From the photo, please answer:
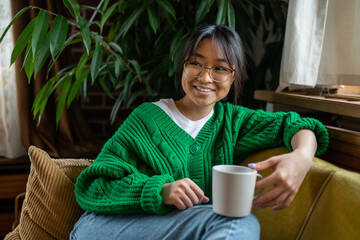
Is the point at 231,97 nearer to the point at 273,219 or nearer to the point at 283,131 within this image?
the point at 283,131

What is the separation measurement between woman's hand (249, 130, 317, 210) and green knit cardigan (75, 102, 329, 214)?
5.9 inches

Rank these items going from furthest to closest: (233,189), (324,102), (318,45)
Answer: (318,45), (324,102), (233,189)

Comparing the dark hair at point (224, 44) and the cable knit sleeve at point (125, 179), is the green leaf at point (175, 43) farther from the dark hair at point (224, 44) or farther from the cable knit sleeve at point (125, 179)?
the cable knit sleeve at point (125, 179)

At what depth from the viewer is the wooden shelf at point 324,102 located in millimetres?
997

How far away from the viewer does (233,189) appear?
67cm

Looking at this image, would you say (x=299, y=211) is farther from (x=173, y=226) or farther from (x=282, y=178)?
(x=173, y=226)

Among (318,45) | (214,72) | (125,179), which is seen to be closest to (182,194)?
(125,179)

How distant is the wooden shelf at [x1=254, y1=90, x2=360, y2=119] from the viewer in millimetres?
997

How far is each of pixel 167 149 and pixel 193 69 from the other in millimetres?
250

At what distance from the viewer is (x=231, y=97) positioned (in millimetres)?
1284

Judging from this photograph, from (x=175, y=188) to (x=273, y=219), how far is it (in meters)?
0.30

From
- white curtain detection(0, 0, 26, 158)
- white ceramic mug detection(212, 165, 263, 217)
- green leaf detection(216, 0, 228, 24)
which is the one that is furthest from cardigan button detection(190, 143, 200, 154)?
white curtain detection(0, 0, 26, 158)

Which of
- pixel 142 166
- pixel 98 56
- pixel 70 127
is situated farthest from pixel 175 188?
pixel 70 127

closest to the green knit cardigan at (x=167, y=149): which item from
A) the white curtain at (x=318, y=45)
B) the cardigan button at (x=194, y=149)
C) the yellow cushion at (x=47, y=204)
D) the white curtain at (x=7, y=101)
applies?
the cardigan button at (x=194, y=149)
